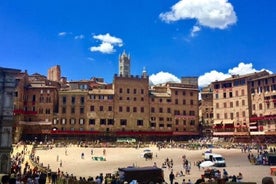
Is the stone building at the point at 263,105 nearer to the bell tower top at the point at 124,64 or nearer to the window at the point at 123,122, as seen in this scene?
the window at the point at 123,122

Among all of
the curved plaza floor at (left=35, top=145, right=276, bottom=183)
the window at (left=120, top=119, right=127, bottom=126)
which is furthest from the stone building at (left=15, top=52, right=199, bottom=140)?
the curved plaza floor at (left=35, top=145, right=276, bottom=183)

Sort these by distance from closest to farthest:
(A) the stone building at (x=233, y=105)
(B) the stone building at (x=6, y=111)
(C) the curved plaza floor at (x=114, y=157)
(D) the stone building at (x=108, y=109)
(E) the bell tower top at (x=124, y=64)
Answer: (B) the stone building at (x=6, y=111)
(C) the curved plaza floor at (x=114, y=157)
(D) the stone building at (x=108, y=109)
(A) the stone building at (x=233, y=105)
(E) the bell tower top at (x=124, y=64)

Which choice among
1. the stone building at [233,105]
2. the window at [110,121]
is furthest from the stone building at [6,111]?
the stone building at [233,105]

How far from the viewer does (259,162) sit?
44438mm

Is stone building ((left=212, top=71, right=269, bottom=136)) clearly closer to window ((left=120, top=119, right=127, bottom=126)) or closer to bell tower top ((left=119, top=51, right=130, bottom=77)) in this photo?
window ((left=120, top=119, right=127, bottom=126))

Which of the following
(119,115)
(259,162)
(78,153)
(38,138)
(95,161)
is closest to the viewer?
(259,162)

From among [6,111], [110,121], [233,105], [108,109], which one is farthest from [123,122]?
[6,111]

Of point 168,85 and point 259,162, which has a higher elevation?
point 168,85

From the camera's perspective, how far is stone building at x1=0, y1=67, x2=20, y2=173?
35.4 metres

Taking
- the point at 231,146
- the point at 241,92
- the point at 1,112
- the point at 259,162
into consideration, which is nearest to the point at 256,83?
the point at 241,92

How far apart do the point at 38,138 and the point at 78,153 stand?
20779 millimetres

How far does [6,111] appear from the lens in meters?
36.2

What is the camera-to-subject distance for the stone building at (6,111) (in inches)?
1395

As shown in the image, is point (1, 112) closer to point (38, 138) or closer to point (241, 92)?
point (38, 138)
